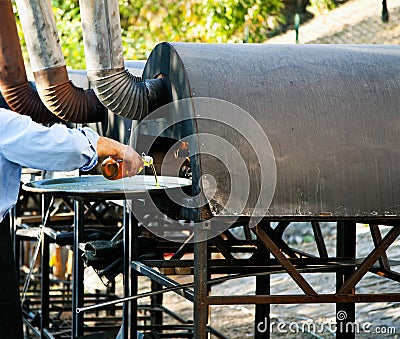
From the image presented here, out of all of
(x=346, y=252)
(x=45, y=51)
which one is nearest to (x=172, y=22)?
(x=346, y=252)

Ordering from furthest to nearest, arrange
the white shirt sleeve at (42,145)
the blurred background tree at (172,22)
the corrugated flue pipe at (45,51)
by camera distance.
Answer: the blurred background tree at (172,22)
the corrugated flue pipe at (45,51)
the white shirt sleeve at (42,145)

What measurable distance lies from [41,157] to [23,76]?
6.66 ft

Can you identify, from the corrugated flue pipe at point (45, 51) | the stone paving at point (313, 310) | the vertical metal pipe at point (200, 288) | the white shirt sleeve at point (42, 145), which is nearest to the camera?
the white shirt sleeve at point (42, 145)

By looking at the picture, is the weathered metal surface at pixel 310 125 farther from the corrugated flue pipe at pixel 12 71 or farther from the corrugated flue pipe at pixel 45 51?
Result: the corrugated flue pipe at pixel 12 71

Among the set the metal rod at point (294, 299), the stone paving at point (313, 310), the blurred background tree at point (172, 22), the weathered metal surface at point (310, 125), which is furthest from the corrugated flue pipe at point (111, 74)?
the blurred background tree at point (172, 22)

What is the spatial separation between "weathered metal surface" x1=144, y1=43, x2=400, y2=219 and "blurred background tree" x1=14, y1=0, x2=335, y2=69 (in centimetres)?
821

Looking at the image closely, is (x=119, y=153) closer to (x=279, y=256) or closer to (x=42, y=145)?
(x=42, y=145)

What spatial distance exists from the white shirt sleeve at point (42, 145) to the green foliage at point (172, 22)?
8.78 metres

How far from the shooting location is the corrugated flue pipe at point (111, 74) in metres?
3.82

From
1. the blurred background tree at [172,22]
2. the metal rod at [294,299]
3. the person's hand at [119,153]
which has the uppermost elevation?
the blurred background tree at [172,22]

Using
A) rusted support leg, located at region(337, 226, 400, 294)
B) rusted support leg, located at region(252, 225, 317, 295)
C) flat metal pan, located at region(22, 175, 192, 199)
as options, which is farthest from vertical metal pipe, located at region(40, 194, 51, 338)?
rusted support leg, located at region(337, 226, 400, 294)

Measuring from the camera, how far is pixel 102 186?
3658 millimetres

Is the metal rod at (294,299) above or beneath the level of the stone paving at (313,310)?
above

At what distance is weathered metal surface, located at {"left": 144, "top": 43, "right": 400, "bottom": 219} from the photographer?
3.40m
